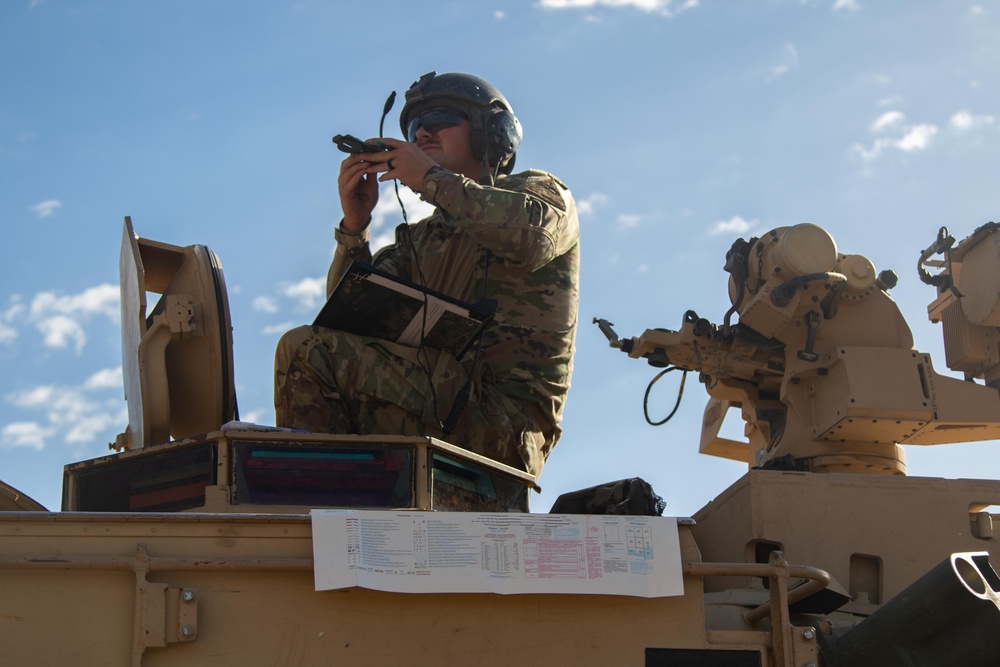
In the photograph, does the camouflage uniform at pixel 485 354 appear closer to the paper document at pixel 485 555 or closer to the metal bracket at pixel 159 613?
the paper document at pixel 485 555

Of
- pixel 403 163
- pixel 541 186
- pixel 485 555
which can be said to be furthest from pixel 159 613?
pixel 541 186

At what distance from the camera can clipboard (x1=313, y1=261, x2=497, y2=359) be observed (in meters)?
5.96

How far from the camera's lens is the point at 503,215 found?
6.32 meters

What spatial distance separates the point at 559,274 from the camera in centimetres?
691

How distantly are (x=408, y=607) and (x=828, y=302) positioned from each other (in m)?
5.36

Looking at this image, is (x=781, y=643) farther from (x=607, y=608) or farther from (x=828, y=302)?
(x=828, y=302)

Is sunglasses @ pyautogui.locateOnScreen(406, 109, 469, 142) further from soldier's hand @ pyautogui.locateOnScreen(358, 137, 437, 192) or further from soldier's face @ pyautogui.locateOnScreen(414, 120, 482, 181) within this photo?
soldier's hand @ pyautogui.locateOnScreen(358, 137, 437, 192)

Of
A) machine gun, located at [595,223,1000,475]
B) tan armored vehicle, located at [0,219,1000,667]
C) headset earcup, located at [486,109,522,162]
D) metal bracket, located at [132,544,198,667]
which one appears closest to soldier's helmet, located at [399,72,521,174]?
headset earcup, located at [486,109,522,162]

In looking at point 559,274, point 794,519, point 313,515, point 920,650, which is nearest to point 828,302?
point 559,274

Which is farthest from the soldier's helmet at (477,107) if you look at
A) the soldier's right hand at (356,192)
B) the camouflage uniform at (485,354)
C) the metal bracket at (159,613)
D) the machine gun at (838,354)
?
the metal bracket at (159,613)

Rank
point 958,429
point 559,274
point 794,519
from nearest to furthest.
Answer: point 794,519
point 559,274
point 958,429

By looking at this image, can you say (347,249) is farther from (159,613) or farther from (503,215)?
(159,613)

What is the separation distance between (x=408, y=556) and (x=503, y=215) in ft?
7.08

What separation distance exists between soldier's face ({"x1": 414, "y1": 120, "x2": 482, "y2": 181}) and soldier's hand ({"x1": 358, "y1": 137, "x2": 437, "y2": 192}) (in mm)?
484
